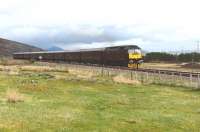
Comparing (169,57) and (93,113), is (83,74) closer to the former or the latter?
(93,113)

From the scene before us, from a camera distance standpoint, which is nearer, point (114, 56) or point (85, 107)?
point (85, 107)

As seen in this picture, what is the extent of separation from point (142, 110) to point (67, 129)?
600 cm

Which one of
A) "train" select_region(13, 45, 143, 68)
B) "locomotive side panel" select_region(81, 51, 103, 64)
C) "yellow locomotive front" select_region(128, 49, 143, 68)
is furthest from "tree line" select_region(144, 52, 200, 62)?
"yellow locomotive front" select_region(128, 49, 143, 68)

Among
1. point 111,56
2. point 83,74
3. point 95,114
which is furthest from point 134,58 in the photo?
point 95,114

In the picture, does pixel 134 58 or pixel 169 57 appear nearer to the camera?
pixel 134 58

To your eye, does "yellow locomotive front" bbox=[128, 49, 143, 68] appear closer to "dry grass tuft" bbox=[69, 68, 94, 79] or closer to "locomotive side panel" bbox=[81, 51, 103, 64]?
"locomotive side panel" bbox=[81, 51, 103, 64]

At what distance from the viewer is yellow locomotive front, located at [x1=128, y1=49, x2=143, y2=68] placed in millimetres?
63331

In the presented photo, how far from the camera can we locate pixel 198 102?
24.3 m

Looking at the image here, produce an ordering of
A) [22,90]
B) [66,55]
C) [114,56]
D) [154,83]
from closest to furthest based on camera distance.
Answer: [22,90]
[154,83]
[114,56]
[66,55]

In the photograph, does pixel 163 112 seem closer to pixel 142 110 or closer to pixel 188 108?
pixel 142 110

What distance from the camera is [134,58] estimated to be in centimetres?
6362

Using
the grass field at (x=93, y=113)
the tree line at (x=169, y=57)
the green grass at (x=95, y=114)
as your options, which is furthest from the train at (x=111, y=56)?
the tree line at (x=169, y=57)

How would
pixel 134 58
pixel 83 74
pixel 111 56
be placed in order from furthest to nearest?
pixel 111 56 < pixel 134 58 < pixel 83 74

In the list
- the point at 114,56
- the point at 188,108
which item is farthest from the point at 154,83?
the point at 114,56
